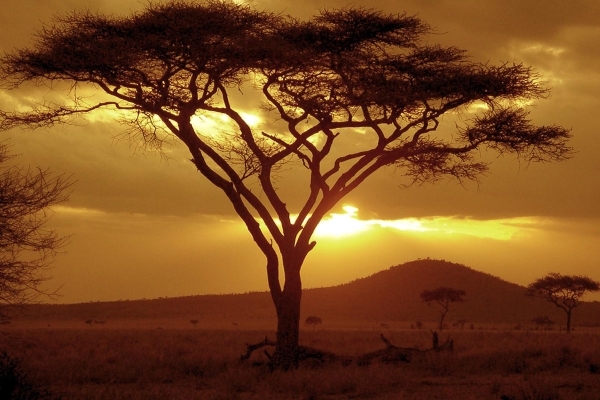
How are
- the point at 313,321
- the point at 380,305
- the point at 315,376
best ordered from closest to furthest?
the point at 315,376, the point at 313,321, the point at 380,305

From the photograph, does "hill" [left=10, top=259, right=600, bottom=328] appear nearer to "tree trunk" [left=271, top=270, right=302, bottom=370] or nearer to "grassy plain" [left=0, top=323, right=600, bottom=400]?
"grassy plain" [left=0, top=323, right=600, bottom=400]

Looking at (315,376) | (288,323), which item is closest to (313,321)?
(288,323)

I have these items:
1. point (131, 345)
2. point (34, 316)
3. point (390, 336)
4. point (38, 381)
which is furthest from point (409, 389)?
point (34, 316)

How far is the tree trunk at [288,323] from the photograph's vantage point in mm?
20062

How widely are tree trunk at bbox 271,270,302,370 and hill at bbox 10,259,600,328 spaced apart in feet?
151

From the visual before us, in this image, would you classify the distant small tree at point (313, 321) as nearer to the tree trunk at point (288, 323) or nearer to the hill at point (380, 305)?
the hill at point (380, 305)

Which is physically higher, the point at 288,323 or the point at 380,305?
the point at 380,305

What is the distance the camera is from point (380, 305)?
74688 mm

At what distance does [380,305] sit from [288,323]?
2184 inches

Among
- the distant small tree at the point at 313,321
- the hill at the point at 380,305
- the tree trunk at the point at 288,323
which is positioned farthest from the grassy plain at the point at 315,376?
the hill at the point at 380,305

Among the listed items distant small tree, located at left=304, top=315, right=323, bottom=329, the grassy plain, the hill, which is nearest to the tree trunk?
the grassy plain

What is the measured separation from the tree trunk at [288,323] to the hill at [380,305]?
45.9 metres

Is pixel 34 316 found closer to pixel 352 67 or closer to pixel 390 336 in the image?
pixel 390 336

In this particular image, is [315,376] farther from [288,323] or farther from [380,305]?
[380,305]
